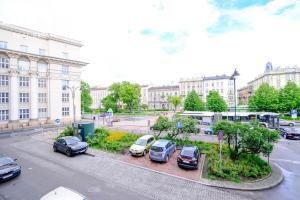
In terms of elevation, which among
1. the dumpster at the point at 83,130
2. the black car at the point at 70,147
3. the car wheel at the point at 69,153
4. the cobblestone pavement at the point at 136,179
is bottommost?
the cobblestone pavement at the point at 136,179

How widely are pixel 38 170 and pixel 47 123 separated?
97.5 ft

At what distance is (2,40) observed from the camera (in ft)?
109

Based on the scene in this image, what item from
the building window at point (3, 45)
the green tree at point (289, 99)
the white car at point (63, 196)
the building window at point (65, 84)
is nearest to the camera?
the white car at point (63, 196)

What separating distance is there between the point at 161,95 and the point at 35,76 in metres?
80.9

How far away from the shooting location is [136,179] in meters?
11.6

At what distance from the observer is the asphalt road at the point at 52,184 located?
31.2 feet

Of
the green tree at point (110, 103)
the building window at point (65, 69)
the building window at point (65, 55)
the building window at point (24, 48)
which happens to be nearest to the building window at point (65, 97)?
the building window at point (65, 69)

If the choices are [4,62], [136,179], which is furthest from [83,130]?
[4,62]

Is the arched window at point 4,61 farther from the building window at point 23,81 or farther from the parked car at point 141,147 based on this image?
the parked car at point 141,147

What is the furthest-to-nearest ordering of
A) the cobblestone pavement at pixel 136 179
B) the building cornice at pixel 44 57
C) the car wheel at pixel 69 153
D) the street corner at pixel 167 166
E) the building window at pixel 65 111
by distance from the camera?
the building window at pixel 65 111 < the building cornice at pixel 44 57 < the car wheel at pixel 69 153 < the street corner at pixel 167 166 < the cobblestone pavement at pixel 136 179

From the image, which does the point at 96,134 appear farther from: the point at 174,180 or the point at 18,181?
the point at 174,180

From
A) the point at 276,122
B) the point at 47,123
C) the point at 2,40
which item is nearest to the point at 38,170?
the point at 47,123

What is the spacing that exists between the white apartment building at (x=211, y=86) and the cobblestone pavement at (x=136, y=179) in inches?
3198

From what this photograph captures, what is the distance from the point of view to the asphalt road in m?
9.50
